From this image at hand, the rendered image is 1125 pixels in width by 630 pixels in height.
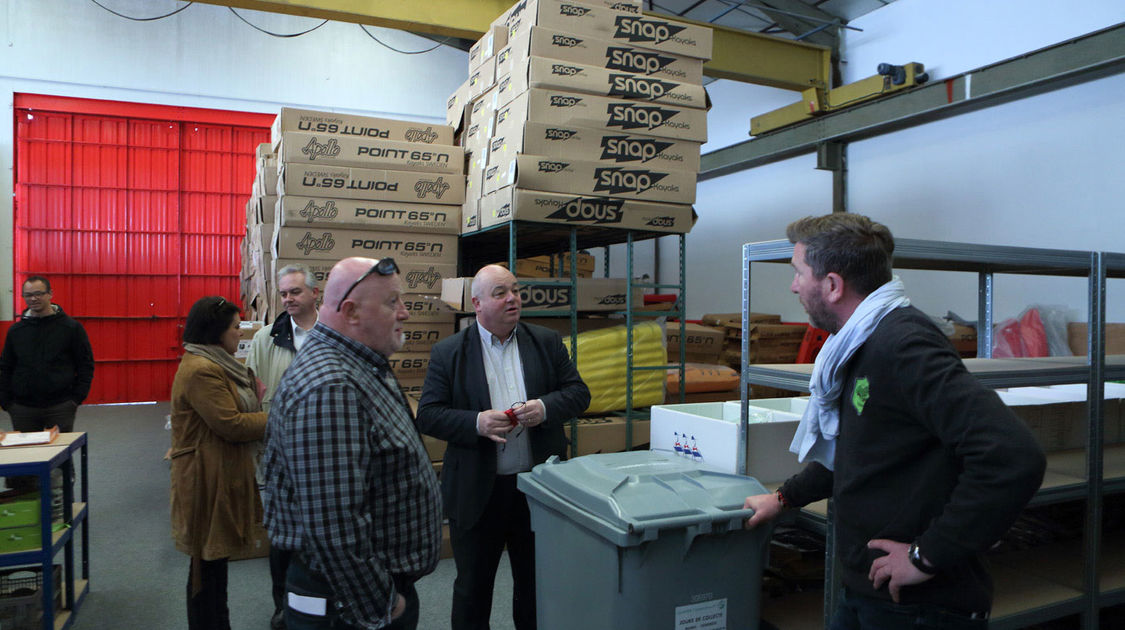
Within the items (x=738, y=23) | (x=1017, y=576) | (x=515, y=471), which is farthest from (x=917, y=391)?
(x=738, y=23)

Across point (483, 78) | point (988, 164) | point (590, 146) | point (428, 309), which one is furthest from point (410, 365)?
point (988, 164)

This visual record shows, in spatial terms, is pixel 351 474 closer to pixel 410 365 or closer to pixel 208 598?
pixel 208 598

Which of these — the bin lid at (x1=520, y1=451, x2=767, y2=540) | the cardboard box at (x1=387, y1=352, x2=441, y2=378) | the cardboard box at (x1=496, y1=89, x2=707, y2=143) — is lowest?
the bin lid at (x1=520, y1=451, x2=767, y2=540)

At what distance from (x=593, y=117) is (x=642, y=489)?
278 centimetres

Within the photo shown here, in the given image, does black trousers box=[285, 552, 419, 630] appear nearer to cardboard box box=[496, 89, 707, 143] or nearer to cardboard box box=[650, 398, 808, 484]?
cardboard box box=[650, 398, 808, 484]

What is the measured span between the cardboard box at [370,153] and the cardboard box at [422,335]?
1.12 m

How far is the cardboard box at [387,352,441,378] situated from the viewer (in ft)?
15.5

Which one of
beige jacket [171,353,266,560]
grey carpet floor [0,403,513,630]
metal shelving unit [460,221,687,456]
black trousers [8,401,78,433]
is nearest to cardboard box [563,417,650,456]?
metal shelving unit [460,221,687,456]

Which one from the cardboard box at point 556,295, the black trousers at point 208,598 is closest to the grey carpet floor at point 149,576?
the black trousers at point 208,598

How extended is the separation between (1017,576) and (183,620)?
145 inches

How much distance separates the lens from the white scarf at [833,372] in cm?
142

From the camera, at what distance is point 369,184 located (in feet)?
15.5

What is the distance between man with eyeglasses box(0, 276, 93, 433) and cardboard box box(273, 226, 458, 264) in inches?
59.3

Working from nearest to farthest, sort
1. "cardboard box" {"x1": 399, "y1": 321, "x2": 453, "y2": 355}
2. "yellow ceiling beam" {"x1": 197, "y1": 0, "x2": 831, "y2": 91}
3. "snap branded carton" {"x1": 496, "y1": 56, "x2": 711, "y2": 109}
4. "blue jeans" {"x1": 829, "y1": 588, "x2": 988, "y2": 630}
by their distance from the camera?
"blue jeans" {"x1": 829, "y1": 588, "x2": 988, "y2": 630}
"snap branded carton" {"x1": 496, "y1": 56, "x2": 711, "y2": 109}
"cardboard box" {"x1": 399, "y1": 321, "x2": 453, "y2": 355}
"yellow ceiling beam" {"x1": 197, "y1": 0, "x2": 831, "y2": 91}
